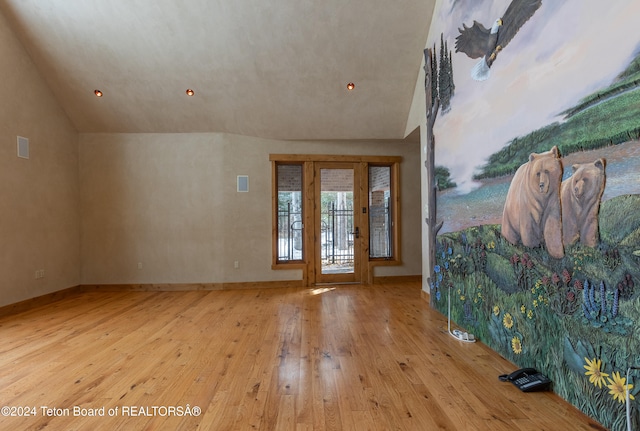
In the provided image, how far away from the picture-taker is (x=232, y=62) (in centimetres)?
443

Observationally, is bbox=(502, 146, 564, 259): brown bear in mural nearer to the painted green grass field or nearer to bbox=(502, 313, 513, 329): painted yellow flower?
the painted green grass field

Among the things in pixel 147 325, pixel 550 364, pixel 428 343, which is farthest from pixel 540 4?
pixel 147 325

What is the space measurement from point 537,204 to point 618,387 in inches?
43.4

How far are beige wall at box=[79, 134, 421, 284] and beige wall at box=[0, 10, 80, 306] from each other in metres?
0.33

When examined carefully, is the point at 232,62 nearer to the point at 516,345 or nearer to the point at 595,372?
the point at 516,345

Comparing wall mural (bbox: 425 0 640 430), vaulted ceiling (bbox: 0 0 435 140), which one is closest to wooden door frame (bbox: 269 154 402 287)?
vaulted ceiling (bbox: 0 0 435 140)

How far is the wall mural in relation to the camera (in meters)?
1.58

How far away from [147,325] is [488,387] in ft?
11.5

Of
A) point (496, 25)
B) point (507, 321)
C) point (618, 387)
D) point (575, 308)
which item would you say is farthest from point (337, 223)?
point (618, 387)

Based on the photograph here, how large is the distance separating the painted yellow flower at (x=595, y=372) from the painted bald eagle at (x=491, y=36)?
226 cm

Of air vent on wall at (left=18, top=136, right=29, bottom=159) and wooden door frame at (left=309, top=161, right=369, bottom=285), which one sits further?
wooden door frame at (left=309, top=161, right=369, bottom=285)

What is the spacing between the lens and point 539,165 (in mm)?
2133

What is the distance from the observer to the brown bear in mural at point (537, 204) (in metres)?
1.99

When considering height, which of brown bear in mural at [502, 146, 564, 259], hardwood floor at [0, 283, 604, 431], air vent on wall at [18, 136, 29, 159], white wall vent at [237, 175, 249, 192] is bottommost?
hardwood floor at [0, 283, 604, 431]
